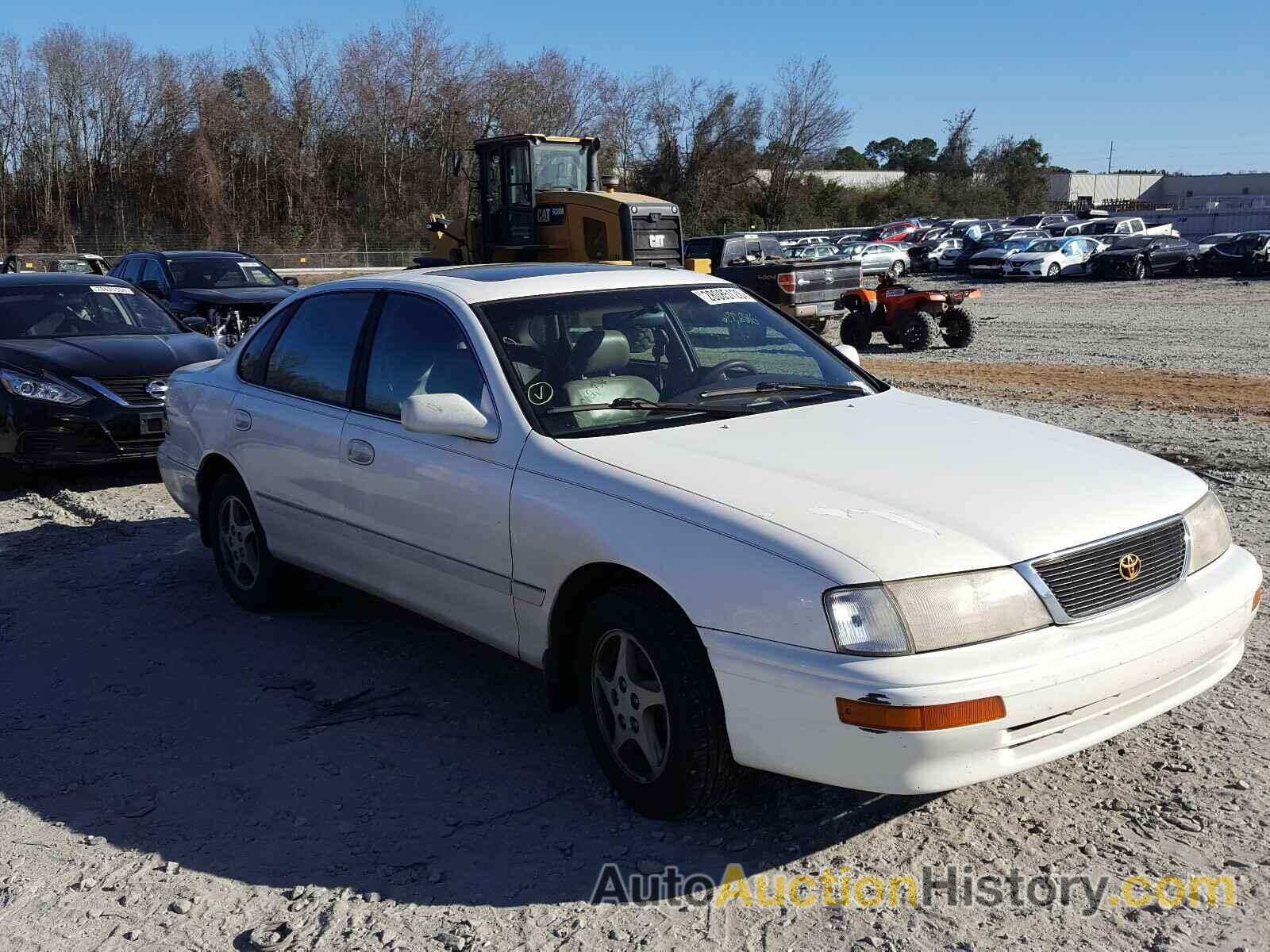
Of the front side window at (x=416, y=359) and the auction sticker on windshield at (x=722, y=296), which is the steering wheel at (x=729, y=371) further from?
the front side window at (x=416, y=359)

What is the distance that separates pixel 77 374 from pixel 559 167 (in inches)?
549

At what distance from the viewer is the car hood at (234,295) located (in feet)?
46.0

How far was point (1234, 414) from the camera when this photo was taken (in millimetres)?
11016

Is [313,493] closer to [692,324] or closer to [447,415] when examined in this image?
[447,415]

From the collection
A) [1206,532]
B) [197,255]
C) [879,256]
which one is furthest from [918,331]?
[879,256]

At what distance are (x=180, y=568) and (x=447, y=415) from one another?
10.9ft

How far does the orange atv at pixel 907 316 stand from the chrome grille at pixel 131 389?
1257 cm

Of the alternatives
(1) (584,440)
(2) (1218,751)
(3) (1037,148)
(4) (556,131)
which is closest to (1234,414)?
(2) (1218,751)

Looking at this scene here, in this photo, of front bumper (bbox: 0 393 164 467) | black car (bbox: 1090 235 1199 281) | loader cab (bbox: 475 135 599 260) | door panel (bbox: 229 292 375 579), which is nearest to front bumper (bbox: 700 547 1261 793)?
door panel (bbox: 229 292 375 579)

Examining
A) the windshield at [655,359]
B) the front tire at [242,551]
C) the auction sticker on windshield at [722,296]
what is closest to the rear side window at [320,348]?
the front tire at [242,551]

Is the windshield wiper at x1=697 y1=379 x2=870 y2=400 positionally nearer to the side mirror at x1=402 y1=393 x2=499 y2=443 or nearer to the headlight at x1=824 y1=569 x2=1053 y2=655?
the side mirror at x1=402 y1=393 x2=499 y2=443

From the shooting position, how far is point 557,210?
21.2m

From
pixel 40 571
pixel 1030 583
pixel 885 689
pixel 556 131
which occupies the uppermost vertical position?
pixel 556 131

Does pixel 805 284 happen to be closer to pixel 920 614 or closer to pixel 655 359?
→ pixel 655 359
